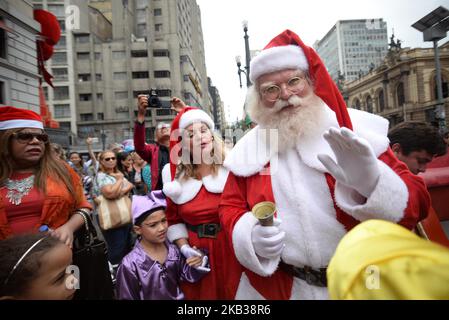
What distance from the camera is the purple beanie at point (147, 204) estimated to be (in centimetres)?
201

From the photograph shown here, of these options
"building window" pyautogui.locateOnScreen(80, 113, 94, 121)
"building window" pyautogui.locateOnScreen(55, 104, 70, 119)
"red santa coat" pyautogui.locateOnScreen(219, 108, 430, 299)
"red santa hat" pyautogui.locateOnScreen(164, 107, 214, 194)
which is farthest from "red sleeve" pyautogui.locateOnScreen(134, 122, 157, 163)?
"building window" pyautogui.locateOnScreen(55, 104, 70, 119)

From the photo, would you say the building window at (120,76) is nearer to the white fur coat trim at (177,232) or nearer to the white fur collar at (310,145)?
the white fur coat trim at (177,232)

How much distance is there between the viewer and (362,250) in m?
0.49

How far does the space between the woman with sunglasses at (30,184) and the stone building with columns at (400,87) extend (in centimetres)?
2563

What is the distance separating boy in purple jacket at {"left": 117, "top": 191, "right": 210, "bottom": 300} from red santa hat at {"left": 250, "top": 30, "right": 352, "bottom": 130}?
1.25m

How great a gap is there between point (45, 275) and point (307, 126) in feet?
4.69

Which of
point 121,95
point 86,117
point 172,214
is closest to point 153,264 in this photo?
point 172,214

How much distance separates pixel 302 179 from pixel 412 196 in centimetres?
47

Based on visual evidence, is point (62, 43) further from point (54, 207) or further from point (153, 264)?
point (153, 264)

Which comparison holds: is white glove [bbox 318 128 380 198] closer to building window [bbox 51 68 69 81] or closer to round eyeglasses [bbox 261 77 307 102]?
round eyeglasses [bbox 261 77 307 102]

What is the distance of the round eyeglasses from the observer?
4.82ft
